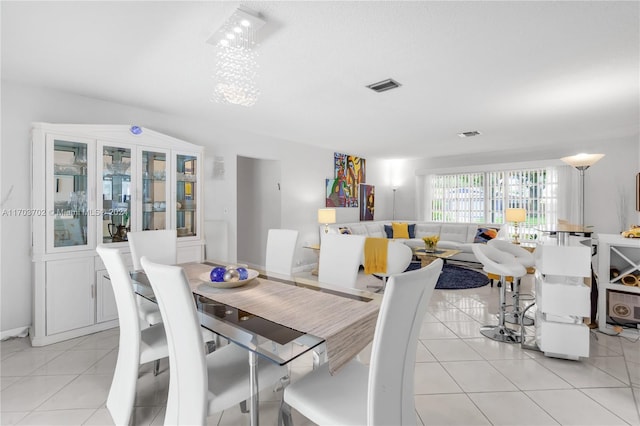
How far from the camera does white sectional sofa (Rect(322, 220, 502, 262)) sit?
5.91m

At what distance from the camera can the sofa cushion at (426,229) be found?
685 cm

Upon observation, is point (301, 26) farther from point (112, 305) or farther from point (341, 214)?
point (341, 214)

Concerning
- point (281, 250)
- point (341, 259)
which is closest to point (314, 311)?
point (341, 259)

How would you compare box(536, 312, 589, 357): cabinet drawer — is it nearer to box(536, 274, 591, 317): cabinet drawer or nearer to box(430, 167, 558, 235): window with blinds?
Result: box(536, 274, 591, 317): cabinet drawer

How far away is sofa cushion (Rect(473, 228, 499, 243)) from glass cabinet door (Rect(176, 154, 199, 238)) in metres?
5.18

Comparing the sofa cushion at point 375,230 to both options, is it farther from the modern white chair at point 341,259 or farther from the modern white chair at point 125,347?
the modern white chair at point 125,347

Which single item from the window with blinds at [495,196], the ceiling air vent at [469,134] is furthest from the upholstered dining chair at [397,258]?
the window with blinds at [495,196]

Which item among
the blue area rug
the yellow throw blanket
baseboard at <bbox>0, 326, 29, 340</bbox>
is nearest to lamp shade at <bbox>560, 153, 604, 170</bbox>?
the blue area rug

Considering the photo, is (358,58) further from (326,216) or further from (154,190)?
(326,216)

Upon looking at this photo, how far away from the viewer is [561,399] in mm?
1918

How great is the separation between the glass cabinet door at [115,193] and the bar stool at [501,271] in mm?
3441

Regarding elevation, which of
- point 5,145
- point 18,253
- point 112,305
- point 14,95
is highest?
point 14,95

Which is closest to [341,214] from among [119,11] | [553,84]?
[553,84]

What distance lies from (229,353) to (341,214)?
5.05 m
